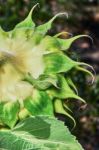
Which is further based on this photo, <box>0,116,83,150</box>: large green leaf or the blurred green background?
the blurred green background

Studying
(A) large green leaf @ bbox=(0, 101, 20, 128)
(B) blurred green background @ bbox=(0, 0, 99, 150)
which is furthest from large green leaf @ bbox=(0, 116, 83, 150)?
(B) blurred green background @ bbox=(0, 0, 99, 150)

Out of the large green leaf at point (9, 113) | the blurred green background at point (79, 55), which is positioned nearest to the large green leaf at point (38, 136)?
the large green leaf at point (9, 113)

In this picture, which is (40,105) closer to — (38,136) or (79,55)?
(38,136)

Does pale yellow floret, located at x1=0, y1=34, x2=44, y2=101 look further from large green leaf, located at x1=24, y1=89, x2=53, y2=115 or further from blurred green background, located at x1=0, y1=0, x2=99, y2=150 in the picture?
blurred green background, located at x1=0, y1=0, x2=99, y2=150

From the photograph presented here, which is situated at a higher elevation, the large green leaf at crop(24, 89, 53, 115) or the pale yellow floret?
the pale yellow floret

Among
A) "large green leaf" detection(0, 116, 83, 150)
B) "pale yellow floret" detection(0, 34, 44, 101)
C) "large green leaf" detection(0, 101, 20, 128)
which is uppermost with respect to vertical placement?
"pale yellow floret" detection(0, 34, 44, 101)

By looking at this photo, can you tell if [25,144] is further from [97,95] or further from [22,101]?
[97,95]
